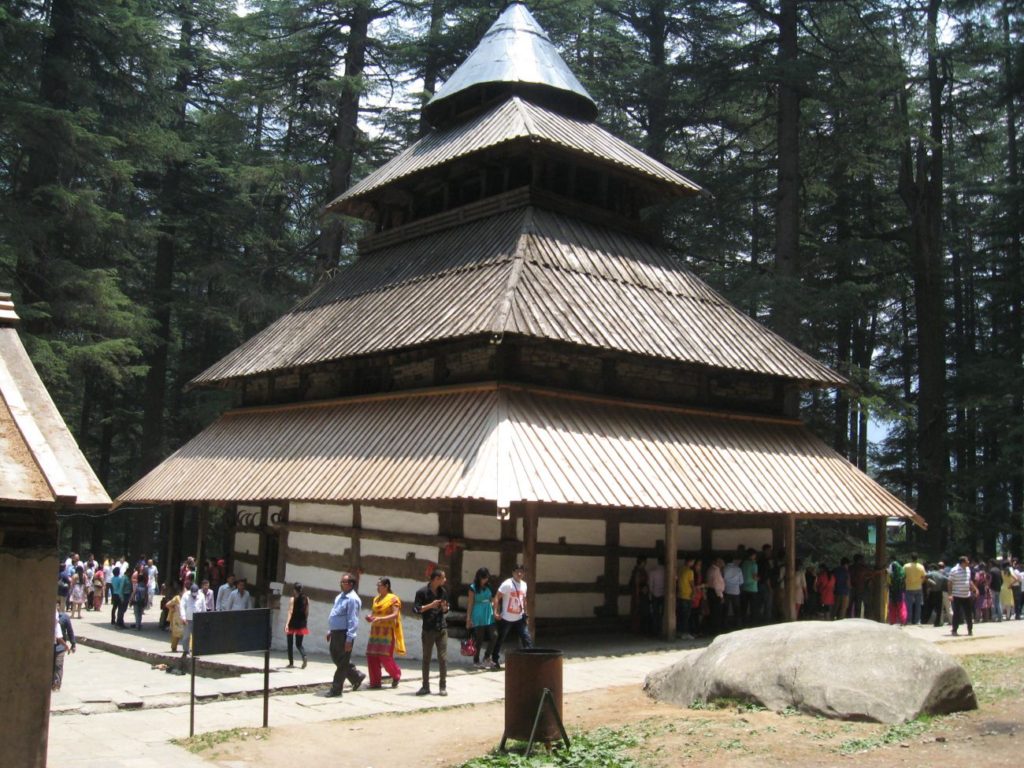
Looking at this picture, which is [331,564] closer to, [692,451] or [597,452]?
[597,452]

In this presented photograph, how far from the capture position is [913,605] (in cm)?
2231

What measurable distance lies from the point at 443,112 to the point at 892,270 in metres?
17.2

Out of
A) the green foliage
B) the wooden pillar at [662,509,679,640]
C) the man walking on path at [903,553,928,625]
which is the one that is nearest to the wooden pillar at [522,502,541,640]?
the wooden pillar at [662,509,679,640]

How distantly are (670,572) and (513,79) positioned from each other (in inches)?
514

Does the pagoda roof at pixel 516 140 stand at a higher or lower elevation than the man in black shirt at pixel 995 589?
higher

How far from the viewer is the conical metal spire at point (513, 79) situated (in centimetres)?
2362

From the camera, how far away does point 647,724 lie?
9.71 meters

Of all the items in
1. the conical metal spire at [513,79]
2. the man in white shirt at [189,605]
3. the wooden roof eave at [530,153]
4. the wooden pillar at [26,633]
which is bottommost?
the man in white shirt at [189,605]

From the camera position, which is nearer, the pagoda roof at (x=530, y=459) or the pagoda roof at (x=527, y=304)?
the pagoda roof at (x=530, y=459)

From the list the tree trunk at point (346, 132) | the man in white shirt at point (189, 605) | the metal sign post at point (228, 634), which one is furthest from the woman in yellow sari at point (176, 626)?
the tree trunk at point (346, 132)

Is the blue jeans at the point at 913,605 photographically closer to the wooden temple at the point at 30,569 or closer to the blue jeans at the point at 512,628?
the blue jeans at the point at 512,628

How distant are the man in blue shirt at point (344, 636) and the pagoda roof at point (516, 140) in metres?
10.8

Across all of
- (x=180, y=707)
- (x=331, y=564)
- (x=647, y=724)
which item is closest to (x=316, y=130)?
(x=331, y=564)

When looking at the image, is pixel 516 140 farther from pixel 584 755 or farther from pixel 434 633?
pixel 584 755
